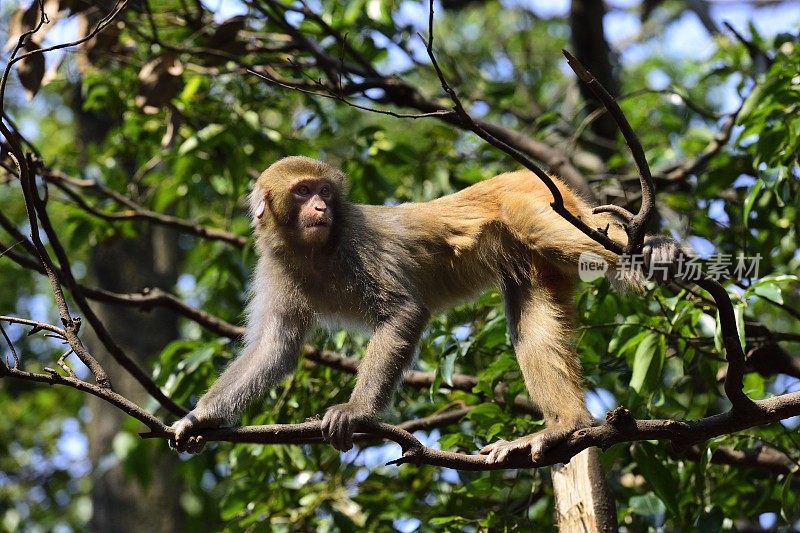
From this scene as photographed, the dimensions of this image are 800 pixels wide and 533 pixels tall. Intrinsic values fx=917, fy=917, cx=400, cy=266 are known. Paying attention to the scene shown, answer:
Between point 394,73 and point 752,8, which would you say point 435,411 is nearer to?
point 394,73

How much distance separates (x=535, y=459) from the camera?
4.95 meters

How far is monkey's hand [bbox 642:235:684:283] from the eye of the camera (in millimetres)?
4859

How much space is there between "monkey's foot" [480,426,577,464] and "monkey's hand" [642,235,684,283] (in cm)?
107

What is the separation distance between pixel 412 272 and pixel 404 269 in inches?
3.8

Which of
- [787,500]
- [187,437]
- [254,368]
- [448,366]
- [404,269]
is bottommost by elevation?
[787,500]

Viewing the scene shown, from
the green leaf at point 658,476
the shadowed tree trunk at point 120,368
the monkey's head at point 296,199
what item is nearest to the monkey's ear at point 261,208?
the monkey's head at point 296,199

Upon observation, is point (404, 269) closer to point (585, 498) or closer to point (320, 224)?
point (320, 224)

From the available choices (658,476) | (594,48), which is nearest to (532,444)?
(658,476)

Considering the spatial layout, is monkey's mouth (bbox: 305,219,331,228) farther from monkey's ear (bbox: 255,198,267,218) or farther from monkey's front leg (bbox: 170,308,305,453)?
monkey's front leg (bbox: 170,308,305,453)

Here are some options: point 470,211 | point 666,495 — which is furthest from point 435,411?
point 666,495

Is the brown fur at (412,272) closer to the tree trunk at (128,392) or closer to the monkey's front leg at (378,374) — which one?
the monkey's front leg at (378,374)

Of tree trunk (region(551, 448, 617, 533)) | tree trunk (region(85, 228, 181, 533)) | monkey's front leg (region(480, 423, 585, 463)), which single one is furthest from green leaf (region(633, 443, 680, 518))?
tree trunk (region(85, 228, 181, 533))

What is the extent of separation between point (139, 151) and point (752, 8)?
→ 10.4 metres

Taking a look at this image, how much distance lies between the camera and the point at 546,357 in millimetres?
5973
